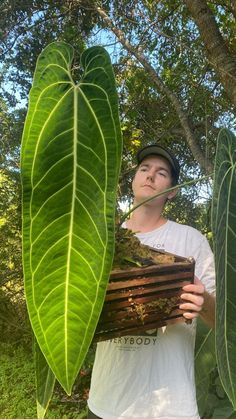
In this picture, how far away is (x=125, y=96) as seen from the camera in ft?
10.2

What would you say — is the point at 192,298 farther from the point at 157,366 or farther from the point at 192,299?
the point at 157,366

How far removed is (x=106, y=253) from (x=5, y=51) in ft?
10.8

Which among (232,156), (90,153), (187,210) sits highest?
(187,210)

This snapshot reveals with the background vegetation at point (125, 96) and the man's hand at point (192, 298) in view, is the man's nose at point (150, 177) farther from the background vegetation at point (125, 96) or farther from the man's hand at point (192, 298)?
the background vegetation at point (125, 96)

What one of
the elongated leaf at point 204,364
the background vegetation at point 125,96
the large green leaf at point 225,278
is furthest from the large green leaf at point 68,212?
the background vegetation at point 125,96

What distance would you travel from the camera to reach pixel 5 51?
3439 millimetres

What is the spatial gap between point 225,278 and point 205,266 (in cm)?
50

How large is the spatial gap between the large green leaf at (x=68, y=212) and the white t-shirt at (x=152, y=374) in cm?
66

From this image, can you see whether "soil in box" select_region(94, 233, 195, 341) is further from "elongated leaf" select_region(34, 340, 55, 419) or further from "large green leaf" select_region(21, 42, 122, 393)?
"large green leaf" select_region(21, 42, 122, 393)

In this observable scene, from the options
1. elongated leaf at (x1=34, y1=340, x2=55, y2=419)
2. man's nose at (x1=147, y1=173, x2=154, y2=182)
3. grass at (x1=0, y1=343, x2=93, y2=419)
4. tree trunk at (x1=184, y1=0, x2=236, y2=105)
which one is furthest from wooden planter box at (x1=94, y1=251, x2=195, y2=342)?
grass at (x1=0, y1=343, x2=93, y2=419)

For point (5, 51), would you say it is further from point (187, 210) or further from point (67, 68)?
point (67, 68)

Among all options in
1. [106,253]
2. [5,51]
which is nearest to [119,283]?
[106,253]

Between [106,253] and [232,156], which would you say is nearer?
[106,253]

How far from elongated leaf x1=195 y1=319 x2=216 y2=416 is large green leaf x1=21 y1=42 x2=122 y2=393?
107cm
